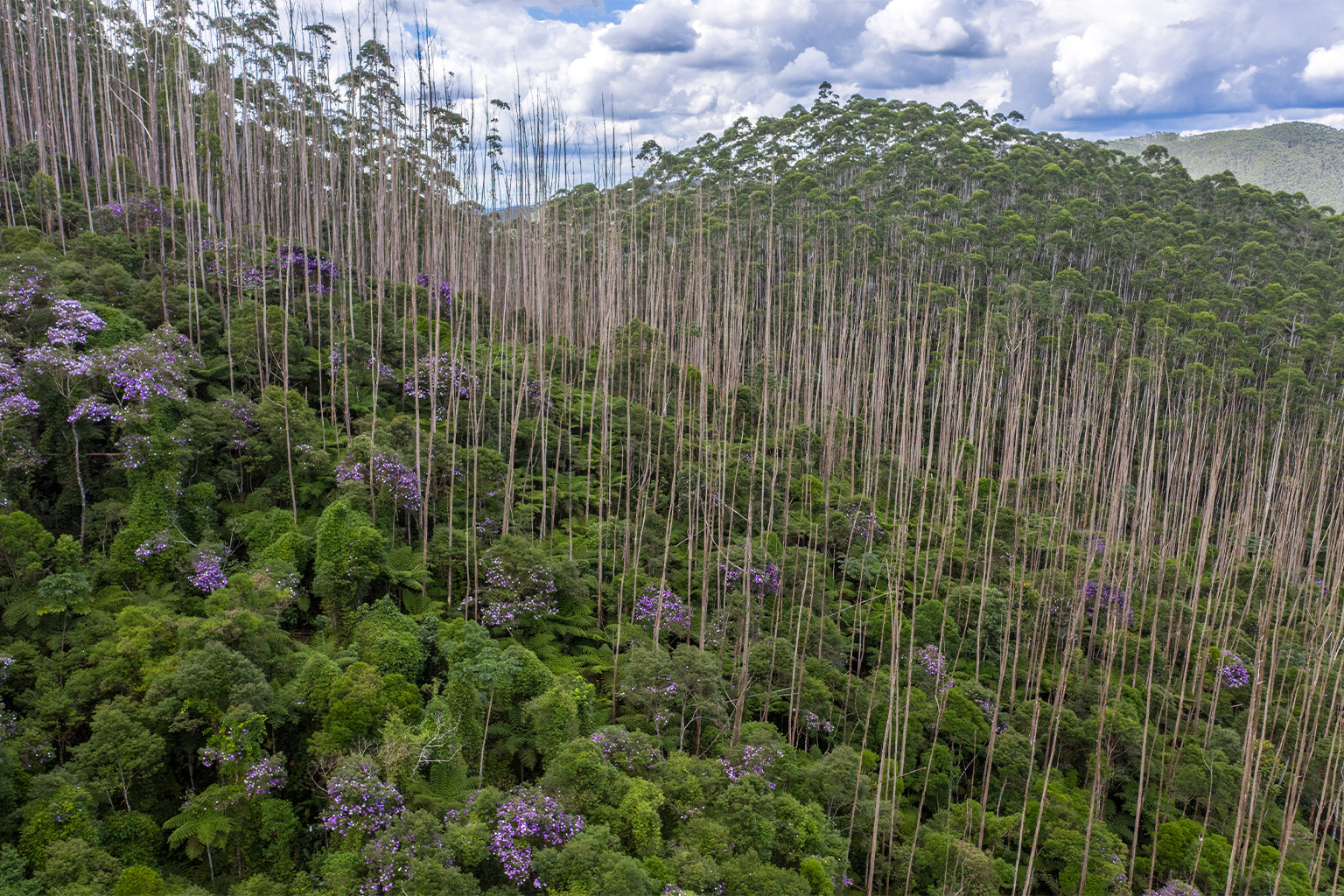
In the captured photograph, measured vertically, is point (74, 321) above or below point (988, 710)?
above

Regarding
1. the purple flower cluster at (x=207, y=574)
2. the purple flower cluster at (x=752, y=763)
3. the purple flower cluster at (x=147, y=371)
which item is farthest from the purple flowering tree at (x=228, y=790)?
the purple flower cluster at (x=147, y=371)

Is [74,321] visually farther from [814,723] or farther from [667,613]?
[814,723]

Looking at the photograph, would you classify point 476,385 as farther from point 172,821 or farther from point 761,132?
point 761,132

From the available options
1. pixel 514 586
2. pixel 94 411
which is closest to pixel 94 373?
pixel 94 411

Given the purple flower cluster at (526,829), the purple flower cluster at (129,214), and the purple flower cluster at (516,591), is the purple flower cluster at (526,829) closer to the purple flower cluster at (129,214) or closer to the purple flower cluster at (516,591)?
the purple flower cluster at (516,591)

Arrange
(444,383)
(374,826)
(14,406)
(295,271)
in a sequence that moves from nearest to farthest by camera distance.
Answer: (374,826), (14,406), (444,383), (295,271)

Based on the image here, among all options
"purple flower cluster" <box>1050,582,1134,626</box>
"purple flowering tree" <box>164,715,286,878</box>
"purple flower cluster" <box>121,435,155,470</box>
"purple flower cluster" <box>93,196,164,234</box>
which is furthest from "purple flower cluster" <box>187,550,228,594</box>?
"purple flower cluster" <box>1050,582,1134,626</box>

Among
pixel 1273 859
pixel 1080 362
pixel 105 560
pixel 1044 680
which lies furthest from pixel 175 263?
pixel 1080 362
